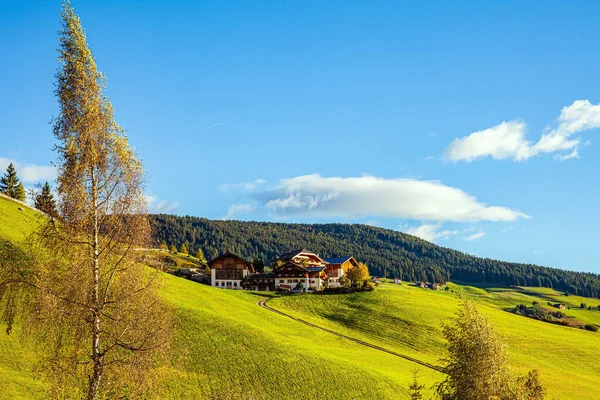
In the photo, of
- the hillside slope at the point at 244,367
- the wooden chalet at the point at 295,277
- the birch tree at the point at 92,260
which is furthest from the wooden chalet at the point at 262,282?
the birch tree at the point at 92,260

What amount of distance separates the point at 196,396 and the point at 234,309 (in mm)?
40411

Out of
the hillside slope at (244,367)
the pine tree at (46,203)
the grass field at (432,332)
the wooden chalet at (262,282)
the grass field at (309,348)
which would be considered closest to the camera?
the pine tree at (46,203)

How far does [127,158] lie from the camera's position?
24.7 meters

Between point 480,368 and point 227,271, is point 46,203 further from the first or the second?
point 227,271

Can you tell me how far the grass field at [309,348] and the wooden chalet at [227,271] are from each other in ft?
85.2

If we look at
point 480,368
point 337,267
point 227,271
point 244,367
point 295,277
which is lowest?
point 244,367

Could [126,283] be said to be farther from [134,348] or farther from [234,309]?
[234,309]

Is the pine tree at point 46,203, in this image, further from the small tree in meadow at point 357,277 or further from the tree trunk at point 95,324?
the small tree in meadow at point 357,277

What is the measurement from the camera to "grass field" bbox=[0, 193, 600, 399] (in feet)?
152

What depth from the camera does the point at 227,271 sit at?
14062 cm

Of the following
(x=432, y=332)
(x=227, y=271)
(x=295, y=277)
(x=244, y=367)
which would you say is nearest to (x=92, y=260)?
(x=244, y=367)

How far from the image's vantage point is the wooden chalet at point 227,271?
139 m

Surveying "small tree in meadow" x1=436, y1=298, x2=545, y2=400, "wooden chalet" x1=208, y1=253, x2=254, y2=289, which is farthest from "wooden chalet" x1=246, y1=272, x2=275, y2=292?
"small tree in meadow" x1=436, y1=298, x2=545, y2=400

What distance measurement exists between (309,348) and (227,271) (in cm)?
7978
